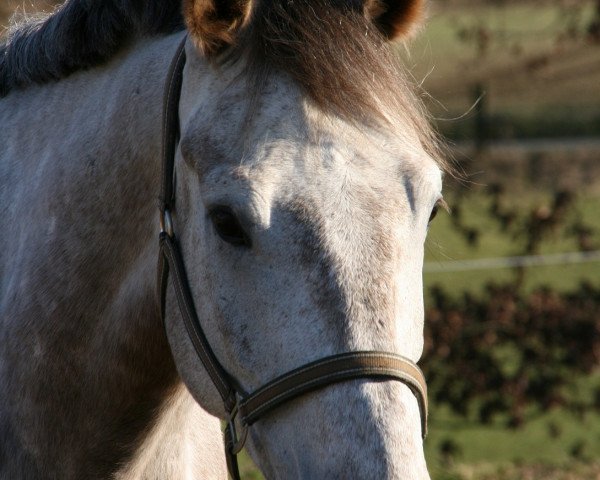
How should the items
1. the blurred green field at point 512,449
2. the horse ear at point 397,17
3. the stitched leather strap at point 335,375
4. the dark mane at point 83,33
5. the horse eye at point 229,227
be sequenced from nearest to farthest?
the stitched leather strap at point 335,375, the horse eye at point 229,227, the horse ear at point 397,17, the dark mane at point 83,33, the blurred green field at point 512,449

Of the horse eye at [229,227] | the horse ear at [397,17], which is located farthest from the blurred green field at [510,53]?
the horse eye at [229,227]

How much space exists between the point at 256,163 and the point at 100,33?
2.47ft

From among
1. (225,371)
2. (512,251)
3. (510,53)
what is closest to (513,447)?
(512,251)

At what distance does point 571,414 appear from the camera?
21.5 feet

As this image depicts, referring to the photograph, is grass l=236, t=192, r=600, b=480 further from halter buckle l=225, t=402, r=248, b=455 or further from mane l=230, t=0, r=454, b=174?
halter buckle l=225, t=402, r=248, b=455

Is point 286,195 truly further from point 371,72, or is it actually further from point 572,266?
point 572,266

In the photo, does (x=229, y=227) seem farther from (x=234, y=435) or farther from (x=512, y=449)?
(x=512, y=449)

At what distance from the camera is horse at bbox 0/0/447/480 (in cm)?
173

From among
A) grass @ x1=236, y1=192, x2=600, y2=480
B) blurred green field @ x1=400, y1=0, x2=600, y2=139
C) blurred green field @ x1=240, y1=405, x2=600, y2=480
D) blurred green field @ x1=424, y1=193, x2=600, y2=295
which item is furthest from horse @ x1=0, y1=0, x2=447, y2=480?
blurred green field @ x1=424, y1=193, x2=600, y2=295

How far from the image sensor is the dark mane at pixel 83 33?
2.26 metres

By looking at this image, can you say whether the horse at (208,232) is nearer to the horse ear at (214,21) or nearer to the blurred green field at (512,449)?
the horse ear at (214,21)

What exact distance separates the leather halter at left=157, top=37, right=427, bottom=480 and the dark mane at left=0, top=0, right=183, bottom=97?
193 millimetres

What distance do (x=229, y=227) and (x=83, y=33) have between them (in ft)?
2.72

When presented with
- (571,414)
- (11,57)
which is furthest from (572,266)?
(11,57)
